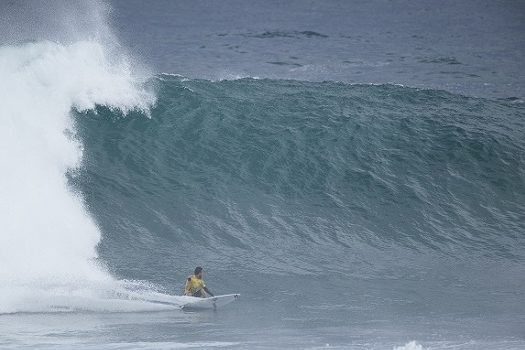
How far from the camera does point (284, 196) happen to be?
1914 centimetres

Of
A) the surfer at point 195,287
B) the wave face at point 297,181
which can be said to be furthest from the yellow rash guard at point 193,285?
the wave face at point 297,181

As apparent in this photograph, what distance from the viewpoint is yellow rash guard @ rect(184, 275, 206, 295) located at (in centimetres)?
1412

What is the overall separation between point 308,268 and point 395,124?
24.4 ft

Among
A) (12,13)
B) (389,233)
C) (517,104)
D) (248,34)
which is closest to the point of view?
(389,233)

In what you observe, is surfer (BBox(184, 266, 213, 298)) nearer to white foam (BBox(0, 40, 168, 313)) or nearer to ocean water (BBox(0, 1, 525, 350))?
ocean water (BBox(0, 1, 525, 350))

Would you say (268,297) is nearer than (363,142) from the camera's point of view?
Yes

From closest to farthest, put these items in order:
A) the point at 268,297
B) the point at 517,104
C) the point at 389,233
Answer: the point at 268,297
the point at 389,233
the point at 517,104

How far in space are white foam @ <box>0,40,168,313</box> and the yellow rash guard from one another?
0.99 meters

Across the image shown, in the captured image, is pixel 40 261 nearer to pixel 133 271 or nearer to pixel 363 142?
pixel 133 271

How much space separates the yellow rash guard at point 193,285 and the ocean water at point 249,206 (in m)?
0.33

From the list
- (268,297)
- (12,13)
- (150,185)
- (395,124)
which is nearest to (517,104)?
(395,124)

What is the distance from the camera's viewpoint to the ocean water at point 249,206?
13289 mm

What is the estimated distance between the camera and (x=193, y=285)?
14.1 m

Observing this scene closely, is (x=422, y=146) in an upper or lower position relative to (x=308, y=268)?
upper
